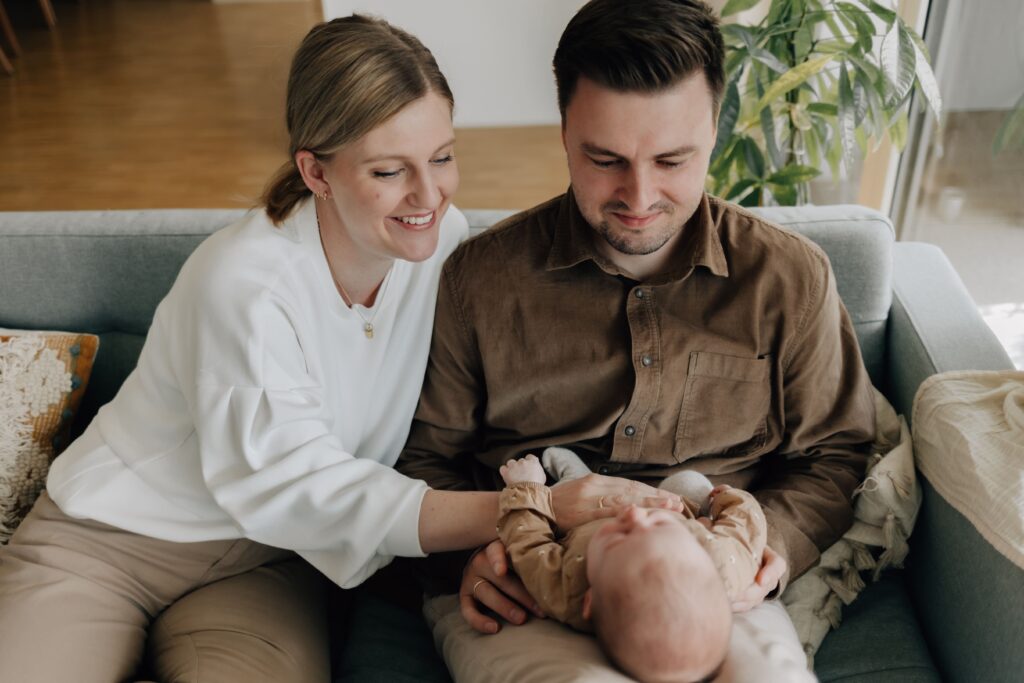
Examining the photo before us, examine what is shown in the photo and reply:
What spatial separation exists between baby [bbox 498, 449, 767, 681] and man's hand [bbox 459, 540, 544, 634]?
0.14 ft

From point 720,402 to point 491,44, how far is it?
122 inches

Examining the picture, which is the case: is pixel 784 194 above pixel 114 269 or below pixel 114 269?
below

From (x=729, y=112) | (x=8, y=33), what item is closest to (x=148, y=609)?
(x=729, y=112)

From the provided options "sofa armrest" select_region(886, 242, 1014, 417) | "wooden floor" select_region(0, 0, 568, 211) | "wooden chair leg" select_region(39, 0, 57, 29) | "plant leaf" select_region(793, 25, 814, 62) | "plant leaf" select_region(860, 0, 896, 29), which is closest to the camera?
"sofa armrest" select_region(886, 242, 1014, 417)

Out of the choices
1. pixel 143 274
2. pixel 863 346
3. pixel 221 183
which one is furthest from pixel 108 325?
pixel 221 183

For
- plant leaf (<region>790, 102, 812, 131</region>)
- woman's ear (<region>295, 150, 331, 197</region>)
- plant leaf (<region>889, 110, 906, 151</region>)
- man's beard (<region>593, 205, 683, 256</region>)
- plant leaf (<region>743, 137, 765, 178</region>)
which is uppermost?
woman's ear (<region>295, 150, 331, 197</region>)

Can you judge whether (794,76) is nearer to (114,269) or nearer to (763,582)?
(763,582)

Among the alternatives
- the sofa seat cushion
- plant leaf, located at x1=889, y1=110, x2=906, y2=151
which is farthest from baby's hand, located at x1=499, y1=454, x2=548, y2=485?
plant leaf, located at x1=889, y1=110, x2=906, y2=151

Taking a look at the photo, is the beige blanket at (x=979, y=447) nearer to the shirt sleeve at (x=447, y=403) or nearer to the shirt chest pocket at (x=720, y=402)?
the shirt chest pocket at (x=720, y=402)

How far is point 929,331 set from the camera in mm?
1821

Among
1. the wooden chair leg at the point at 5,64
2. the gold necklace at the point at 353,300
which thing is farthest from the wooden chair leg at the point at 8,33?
the gold necklace at the point at 353,300

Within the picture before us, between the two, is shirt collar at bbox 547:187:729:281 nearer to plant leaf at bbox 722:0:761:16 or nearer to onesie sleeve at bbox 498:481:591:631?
onesie sleeve at bbox 498:481:591:631

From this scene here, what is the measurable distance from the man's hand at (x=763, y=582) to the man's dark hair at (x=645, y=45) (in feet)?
2.43

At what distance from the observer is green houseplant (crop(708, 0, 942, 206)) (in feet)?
6.95
